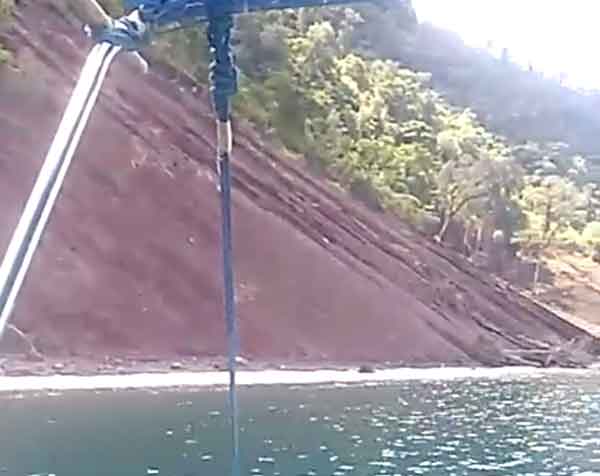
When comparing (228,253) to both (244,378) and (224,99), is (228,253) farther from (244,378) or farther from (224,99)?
(244,378)

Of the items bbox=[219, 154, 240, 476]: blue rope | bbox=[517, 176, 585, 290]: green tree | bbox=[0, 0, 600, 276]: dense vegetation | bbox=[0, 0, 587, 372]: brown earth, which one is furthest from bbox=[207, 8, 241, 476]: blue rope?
bbox=[517, 176, 585, 290]: green tree

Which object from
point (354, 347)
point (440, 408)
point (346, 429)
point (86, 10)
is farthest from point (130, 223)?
point (86, 10)

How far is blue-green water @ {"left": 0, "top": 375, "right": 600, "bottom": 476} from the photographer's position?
943 inches

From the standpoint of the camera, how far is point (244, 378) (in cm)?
4528

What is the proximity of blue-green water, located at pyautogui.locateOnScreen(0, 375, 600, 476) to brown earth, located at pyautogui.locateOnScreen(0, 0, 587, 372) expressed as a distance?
8.40 m

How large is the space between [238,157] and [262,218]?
3.45 m

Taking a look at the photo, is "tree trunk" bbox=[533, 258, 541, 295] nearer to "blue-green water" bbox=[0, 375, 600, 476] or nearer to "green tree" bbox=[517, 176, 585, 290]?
"green tree" bbox=[517, 176, 585, 290]

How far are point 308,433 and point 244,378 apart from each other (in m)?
16.2

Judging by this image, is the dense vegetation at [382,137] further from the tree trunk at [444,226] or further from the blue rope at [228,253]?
the blue rope at [228,253]

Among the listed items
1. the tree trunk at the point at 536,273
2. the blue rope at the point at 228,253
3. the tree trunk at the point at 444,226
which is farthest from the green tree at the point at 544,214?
the blue rope at the point at 228,253

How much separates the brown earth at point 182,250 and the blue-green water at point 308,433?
8.40 metres

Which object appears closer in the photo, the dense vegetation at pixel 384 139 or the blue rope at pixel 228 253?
the blue rope at pixel 228 253

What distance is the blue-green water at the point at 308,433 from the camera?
24.0 m

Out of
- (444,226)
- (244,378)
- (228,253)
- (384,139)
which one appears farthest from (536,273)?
(228,253)
